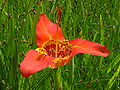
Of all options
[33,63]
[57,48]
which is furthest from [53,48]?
[33,63]

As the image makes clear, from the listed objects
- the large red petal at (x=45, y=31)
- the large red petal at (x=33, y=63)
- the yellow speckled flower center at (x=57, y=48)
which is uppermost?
the large red petal at (x=45, y=31)

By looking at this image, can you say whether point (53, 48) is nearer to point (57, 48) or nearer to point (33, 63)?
point (57, 48)

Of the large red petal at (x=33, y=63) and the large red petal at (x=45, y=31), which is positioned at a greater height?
the large red petal at (x=45, y=31)

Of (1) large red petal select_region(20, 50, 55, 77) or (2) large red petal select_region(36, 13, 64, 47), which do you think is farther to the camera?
(2) large red petal select_region(36, 13, 64, 47)

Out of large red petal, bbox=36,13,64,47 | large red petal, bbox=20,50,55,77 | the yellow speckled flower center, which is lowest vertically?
the yellow speckled flower center

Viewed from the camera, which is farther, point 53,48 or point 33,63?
point 53,48

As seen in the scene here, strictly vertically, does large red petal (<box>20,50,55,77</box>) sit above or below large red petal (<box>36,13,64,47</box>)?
below
